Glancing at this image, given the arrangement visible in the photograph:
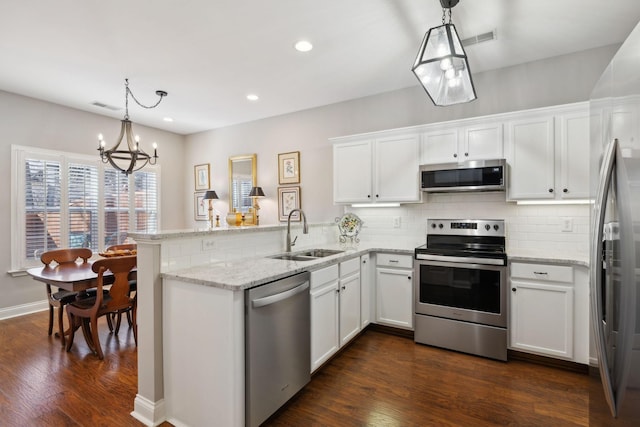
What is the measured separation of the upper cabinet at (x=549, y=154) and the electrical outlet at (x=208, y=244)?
2.76 m

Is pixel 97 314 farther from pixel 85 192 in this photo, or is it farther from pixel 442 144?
pixel 442 144

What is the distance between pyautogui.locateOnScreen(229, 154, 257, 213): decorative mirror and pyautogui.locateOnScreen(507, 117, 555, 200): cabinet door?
12.4ft

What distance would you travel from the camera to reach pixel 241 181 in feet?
18.2

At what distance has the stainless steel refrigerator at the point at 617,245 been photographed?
91 centimetres

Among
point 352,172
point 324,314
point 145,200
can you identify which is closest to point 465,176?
point 352,172

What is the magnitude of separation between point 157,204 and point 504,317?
5.72m

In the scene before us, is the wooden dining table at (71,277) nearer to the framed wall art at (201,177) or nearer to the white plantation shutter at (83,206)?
the white plantation shutter at (83,206)

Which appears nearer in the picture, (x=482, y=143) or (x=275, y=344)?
(x=275, y=344)

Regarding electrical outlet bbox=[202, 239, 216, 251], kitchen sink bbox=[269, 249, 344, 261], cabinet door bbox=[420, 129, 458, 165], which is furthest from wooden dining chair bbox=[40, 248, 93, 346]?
cabinet door bbox=[420, 129, 458, 165]

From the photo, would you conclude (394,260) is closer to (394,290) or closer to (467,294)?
(394,290)

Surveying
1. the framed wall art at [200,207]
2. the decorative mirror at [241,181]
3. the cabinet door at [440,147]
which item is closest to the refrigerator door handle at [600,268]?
the cabinet door at [440,147]

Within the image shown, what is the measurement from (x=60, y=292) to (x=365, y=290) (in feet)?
10.6

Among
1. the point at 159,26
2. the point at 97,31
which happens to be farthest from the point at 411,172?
the point at 97,31

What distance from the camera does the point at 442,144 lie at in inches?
132
